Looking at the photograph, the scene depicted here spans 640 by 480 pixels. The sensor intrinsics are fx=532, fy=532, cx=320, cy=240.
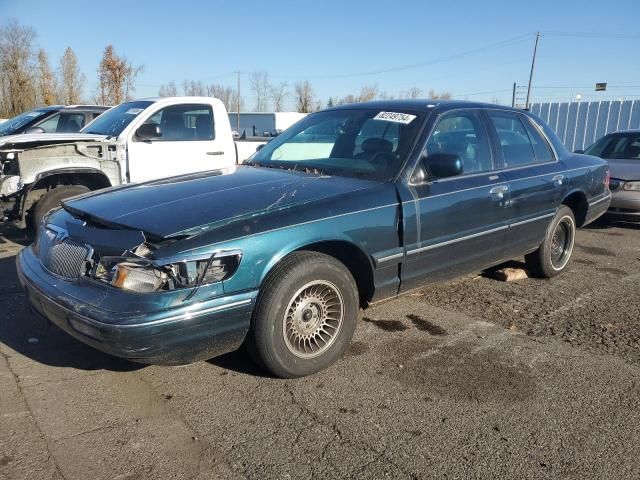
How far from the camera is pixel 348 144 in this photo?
433cm

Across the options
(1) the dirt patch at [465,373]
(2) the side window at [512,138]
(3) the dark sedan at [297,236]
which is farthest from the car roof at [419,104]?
(1) the dirt patch at [465,373]

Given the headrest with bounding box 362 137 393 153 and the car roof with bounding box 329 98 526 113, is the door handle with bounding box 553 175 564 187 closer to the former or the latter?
the car roof with bounding box 329 98 526 113

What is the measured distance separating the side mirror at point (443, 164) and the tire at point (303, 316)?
41.7 inches

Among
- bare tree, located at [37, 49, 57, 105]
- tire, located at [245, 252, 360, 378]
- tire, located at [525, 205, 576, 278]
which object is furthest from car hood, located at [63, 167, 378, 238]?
bare tree, located at [37, 49, 57, 105]

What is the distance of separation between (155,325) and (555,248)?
14.9 feet

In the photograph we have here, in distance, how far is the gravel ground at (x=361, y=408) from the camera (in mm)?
2502

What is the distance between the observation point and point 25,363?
3494mm

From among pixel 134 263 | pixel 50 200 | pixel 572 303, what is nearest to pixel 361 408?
pixel 134 263

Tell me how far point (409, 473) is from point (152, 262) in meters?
1.61

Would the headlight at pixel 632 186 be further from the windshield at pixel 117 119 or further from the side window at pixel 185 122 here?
the windshield at pixel 117 119

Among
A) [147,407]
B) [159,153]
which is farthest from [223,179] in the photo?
[159,153]

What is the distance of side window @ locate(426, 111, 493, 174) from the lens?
416 centimetres

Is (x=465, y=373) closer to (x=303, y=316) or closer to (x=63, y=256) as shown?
(x=303, y=316)

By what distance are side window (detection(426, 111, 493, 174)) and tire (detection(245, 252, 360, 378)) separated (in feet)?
4.59
